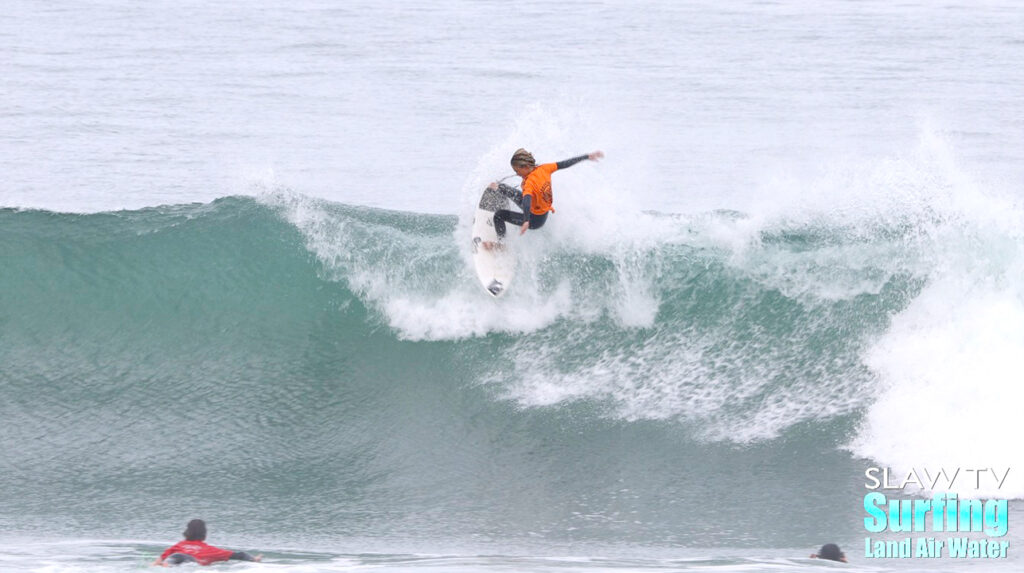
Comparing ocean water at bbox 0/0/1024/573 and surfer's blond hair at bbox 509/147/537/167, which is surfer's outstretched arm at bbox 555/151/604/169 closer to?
surfer's blond hair at bbox 509/147/537/167

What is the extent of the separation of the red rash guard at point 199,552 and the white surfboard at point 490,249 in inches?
185

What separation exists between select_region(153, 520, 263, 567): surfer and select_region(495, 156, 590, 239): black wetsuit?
4529 mm

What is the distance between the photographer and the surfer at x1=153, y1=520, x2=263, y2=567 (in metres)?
7.27

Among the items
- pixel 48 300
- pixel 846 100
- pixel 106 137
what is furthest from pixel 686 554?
pixel 846 100

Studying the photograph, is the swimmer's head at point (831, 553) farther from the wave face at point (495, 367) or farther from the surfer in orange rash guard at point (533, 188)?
the surfer in orange rash guard at point (533, 188)

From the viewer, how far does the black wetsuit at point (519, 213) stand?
1078 centimetres

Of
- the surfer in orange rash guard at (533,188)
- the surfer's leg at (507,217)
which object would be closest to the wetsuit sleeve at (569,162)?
the surfer in orange rash guard at (533,188)

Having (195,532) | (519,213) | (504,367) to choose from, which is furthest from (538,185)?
(195,532)

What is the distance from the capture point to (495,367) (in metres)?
11.3

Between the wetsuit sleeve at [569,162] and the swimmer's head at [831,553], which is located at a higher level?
the wetsuit sleeve at [569,162]

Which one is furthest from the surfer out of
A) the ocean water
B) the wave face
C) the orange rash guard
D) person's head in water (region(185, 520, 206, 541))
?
the orange rash guard

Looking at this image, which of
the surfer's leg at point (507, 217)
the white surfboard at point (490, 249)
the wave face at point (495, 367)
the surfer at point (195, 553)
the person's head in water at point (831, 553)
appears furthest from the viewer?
the white surfboard at point (490, 249)

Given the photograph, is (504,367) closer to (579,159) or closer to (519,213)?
(519,213)

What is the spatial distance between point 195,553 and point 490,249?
5.01 meters
